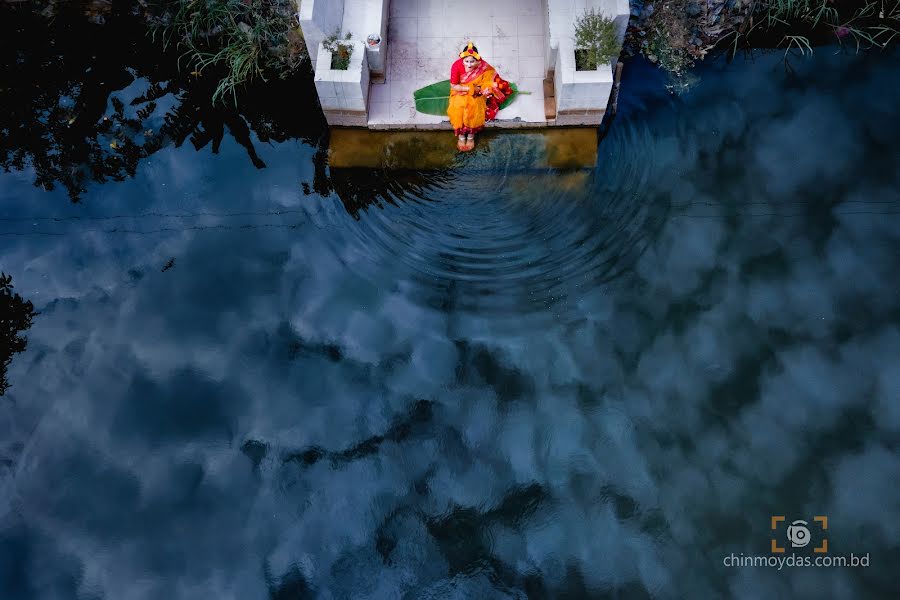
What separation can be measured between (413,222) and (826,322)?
203 inches

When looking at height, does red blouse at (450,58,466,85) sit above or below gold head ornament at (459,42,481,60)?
below

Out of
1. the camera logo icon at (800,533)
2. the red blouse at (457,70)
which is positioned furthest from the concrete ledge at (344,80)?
the camera logo icon at (800,533)

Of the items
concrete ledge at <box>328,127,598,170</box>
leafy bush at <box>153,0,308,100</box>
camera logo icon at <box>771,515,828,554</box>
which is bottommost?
camera logo icon at <box>771,515,828,554</box>

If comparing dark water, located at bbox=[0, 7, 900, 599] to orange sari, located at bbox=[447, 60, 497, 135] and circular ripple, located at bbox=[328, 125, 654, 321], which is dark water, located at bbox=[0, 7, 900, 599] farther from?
orange sari, located at bbox=[447, 60, 497, 135]

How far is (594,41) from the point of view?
753cm

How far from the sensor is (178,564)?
683 cm

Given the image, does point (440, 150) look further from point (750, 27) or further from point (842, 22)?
point (842, 22)

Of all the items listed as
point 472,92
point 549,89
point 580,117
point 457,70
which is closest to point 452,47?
point 457,70

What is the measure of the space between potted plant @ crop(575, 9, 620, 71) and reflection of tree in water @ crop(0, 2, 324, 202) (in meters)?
3.56

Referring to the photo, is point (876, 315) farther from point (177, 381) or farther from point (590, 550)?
point (177, 381)

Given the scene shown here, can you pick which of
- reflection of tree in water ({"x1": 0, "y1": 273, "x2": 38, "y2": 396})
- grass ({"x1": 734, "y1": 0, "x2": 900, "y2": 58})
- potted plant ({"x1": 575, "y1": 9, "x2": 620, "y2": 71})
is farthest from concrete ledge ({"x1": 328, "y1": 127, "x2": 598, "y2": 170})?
reflection of tree in water ({"x1": 0, "y1": 273, "x2": 38, "y2": 396})

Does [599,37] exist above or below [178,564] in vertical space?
above

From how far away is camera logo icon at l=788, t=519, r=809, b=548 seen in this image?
22.1 ft

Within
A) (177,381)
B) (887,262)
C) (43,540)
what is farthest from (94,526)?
(887,262)
